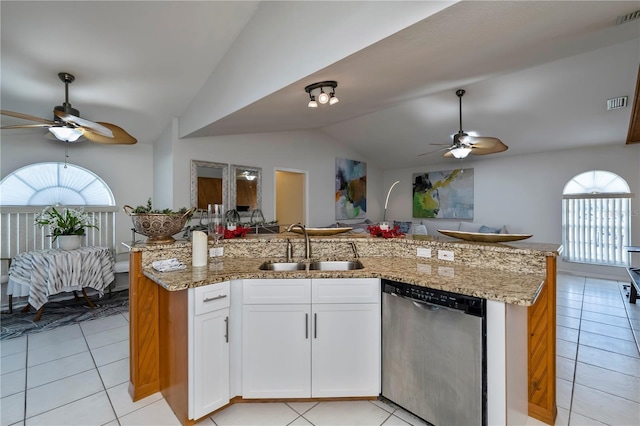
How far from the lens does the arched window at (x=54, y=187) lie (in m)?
3.76

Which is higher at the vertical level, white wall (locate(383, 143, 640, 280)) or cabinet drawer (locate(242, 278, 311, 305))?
white wall (locate(383, 143, 640, 280))

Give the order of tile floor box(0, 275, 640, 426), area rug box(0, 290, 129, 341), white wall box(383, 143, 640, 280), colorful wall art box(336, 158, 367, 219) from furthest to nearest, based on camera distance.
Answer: colorful wall art box(336, 158, 367, 219)
white wall box(383, 143, 640, 280)
area rug box(0, 290, 129, 341)
tile floor box(0, 275, 640, 426)

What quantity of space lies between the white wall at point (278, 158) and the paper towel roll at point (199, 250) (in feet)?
8.04

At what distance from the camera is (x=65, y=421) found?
173 cm

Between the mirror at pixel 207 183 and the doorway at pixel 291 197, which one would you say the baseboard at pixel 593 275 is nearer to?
the doorway at pixel 291 197

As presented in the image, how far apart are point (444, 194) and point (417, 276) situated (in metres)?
5.98

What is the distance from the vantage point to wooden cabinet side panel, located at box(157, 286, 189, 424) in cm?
166

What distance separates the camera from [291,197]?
6453 mm

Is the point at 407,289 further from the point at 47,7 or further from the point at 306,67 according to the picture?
the point at 47,7

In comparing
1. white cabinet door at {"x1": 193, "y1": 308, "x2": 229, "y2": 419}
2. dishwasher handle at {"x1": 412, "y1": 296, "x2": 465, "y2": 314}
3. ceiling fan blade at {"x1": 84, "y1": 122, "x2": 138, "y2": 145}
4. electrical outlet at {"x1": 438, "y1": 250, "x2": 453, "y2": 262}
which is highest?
ceiling fan blade at {"x1": 84, "y1": 122, "x2": 138, "y2": 145}

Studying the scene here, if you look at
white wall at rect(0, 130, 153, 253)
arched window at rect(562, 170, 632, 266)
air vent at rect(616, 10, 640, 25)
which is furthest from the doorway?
arched window at rect(562, 170, 632, 266)

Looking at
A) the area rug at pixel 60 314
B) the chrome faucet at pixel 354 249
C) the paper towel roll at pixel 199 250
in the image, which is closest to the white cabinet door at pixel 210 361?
the paper towel roll at pixel 199 250

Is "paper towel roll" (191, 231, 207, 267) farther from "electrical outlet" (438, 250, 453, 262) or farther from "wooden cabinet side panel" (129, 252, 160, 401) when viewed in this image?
"electrical outlet" (438, 250, 453, 262)

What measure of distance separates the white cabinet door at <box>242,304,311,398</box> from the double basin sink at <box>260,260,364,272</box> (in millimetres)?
415
